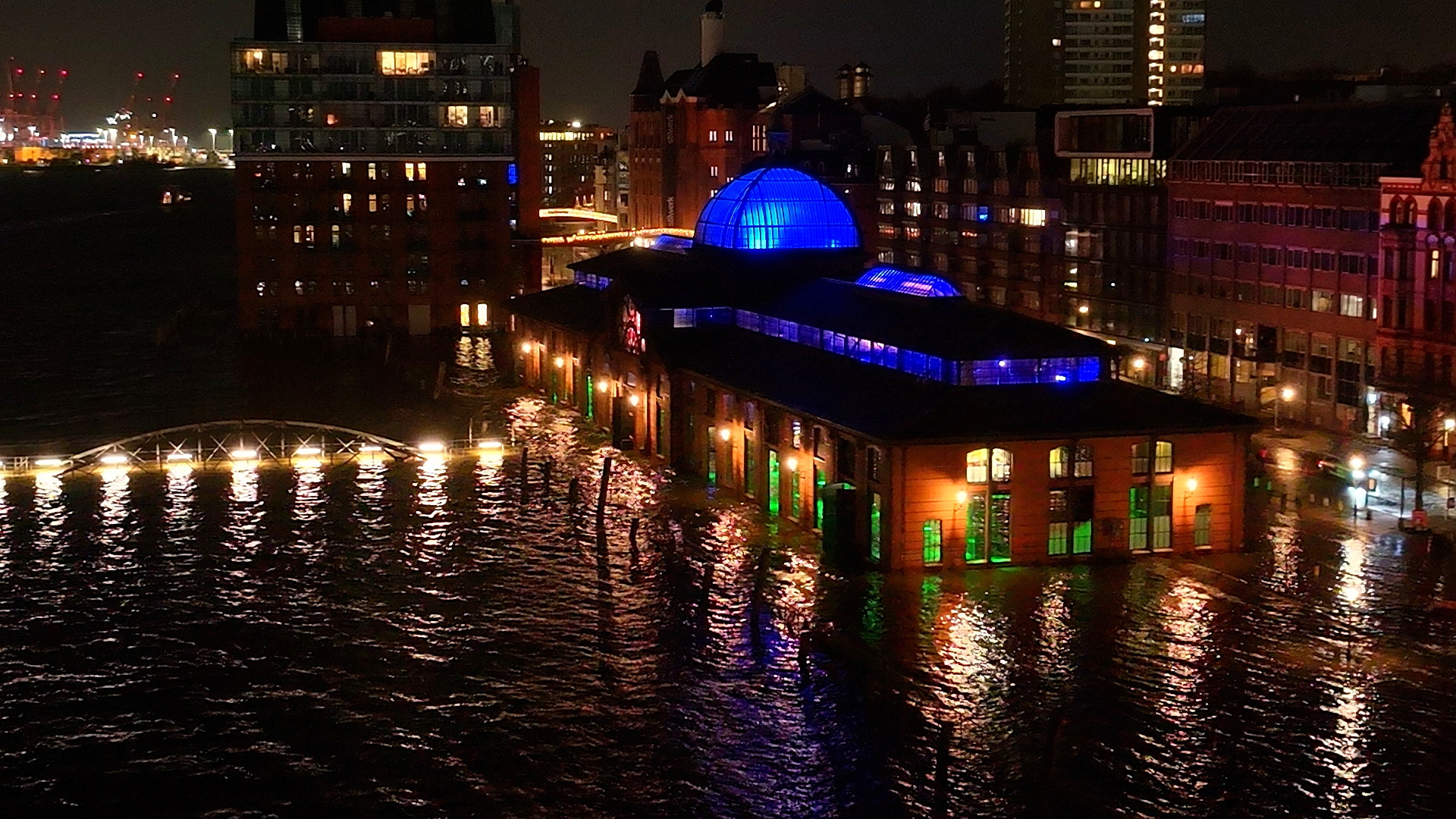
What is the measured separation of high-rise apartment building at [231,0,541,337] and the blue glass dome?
52359mm

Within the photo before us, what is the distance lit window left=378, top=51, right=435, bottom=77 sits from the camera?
156875 millimetres

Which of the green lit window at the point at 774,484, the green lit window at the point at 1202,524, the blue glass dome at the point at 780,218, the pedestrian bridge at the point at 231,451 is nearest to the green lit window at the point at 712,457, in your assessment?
the green lit window at the point at 774,484

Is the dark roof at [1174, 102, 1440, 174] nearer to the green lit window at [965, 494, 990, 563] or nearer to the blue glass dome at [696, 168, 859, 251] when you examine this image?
the blue glass dome at [696, 168, 859, 251]

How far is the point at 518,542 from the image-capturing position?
7638cm

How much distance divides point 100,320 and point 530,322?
258 feet

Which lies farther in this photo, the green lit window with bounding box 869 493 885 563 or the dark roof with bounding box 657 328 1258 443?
the green lit window with bounding box 869 493 885 563

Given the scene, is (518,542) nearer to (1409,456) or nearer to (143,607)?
(143,607)

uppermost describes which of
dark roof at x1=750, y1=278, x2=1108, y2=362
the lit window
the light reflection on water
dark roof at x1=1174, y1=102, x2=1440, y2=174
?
the lit window

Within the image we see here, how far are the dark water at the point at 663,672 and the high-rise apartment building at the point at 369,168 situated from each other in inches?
2928

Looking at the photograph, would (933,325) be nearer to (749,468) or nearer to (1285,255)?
(749,468)

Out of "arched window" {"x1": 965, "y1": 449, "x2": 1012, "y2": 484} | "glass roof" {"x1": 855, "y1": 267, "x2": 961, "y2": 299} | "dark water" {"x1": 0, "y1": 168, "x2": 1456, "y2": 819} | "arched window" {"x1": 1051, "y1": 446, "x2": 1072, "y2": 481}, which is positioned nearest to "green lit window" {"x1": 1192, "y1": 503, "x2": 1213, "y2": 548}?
"dark water" {"x1": 0, "y1": 168, "x2": 1456, "y2": 819}

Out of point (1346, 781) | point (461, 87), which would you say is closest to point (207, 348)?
point (461, 87)

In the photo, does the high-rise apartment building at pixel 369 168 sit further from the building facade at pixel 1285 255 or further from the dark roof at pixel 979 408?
the dark roof at pixel 979 408

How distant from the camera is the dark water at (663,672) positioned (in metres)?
48.7
